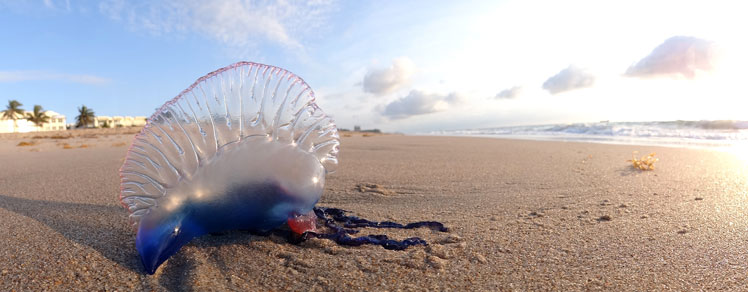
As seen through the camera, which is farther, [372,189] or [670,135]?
[670,135]

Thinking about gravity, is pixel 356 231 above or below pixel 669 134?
below

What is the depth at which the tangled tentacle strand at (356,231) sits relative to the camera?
5.77 ft

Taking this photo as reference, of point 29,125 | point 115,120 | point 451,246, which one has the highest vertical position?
point 115,120

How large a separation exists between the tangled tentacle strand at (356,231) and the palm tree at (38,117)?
2003 inches

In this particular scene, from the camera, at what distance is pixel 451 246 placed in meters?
1.78

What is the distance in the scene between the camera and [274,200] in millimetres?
1686

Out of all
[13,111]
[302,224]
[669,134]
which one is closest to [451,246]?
[302,224]

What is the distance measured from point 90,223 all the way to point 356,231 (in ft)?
4.60

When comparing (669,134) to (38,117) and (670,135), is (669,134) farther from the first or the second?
(38,117)

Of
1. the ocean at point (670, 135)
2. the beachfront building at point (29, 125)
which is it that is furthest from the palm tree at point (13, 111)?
the ocean at point (670, 135)

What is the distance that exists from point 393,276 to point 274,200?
0.60 meters

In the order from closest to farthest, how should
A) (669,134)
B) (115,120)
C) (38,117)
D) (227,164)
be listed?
1. (227,164)
2. (669,134)
3. (38,117)
4. (115,120)

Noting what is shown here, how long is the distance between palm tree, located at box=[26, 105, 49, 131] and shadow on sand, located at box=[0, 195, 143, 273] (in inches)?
1947

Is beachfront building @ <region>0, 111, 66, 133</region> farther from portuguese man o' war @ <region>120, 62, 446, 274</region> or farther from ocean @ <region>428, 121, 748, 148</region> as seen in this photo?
portuguese man o' war @ <region>120, 62, 446, 274</region>
